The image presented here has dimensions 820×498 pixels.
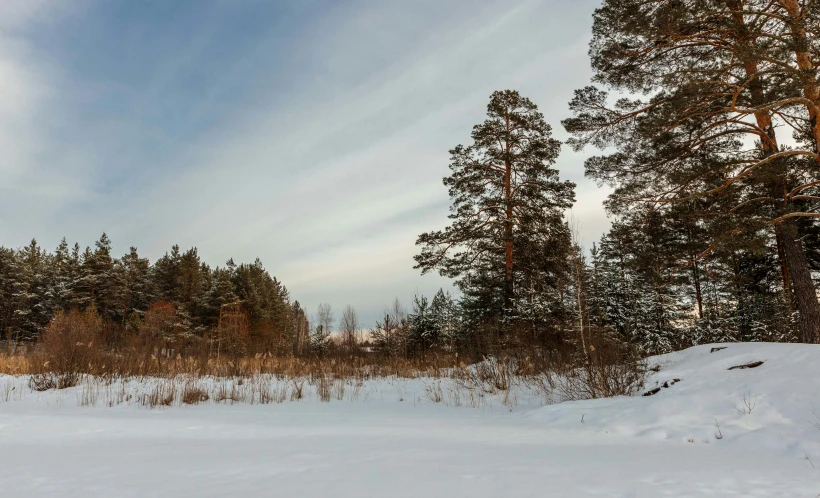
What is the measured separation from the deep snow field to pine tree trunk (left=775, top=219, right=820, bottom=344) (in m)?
4.48

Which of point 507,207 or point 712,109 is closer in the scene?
point 712,109

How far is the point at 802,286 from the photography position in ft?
33.9

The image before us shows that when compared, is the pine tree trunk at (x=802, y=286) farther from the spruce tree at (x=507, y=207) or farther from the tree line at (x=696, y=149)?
the spruce tree at (x=507, y=207)

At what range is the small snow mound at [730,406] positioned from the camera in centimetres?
435

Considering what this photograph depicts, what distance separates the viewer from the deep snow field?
270cm

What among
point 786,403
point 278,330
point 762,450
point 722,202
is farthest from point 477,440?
point 278,330

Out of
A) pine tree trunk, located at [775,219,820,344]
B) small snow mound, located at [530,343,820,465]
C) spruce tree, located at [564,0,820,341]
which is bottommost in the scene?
small snow mound, located at [530,343,820,465]

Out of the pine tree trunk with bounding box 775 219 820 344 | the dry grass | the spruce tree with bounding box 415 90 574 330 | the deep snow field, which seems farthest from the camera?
the spruce tree with bounding box 415 90 574 330

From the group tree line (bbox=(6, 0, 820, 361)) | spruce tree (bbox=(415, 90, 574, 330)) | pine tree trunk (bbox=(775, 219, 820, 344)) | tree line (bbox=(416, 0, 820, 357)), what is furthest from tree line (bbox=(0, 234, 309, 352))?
pine tree trunk (bbox=(775, 219, 820, 344))

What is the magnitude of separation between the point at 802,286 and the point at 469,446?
433 inches

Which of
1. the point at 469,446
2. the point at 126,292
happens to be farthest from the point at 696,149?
the point at 126,292

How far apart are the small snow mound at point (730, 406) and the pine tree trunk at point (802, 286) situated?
4.60m

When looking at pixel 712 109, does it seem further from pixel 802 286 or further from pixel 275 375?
pixel 275 375

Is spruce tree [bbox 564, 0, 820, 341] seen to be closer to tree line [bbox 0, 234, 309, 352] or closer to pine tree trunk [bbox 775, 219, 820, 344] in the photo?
pine tree trunk [bbox 775, 219, 820, 344]
